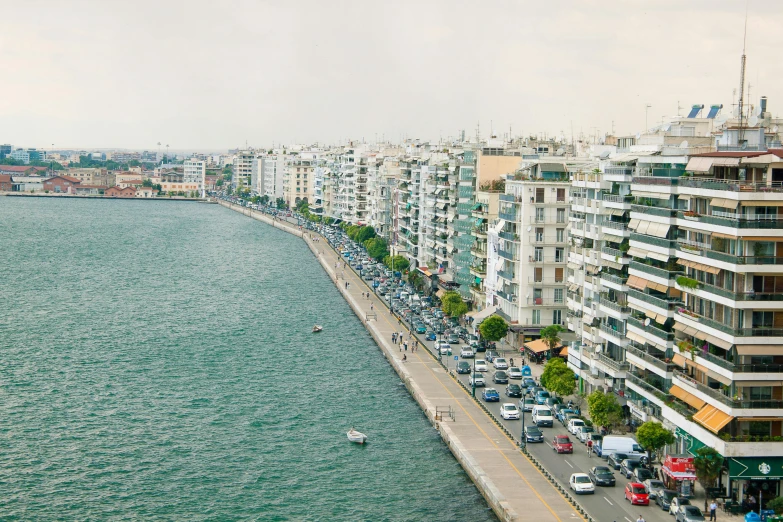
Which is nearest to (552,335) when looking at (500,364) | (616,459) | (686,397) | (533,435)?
(500,364)

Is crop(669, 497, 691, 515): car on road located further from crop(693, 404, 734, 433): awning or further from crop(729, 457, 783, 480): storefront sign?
crop(693, 404, 734, 433): awning

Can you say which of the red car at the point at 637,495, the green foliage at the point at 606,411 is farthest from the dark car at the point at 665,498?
the green foliage at the point at 606,411

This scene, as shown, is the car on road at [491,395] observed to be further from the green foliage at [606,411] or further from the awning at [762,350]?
the awning at [762,350]

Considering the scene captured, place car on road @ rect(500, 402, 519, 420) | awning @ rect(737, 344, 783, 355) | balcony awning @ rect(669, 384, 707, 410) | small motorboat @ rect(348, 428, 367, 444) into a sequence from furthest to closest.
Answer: small motorboat @ rect(348, 428, 367, 444) → car on road @ rect(500, 402, 519, 420) → balcony awning @ rect(669, 384, 707, 410) → awning @ rect(737, 344, 783, 355)

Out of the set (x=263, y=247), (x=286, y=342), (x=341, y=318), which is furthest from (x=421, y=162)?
(x=263, y=247)

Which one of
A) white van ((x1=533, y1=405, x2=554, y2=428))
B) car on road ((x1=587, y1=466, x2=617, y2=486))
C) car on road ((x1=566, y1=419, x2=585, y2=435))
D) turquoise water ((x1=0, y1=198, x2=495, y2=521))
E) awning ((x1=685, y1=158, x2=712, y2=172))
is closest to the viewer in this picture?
car on road ((x1=587, y1=466, x2=617, y2=486))

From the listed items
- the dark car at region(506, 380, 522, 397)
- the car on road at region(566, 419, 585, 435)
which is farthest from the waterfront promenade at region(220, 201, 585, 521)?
the car on road at region(566, 419, 585, 435)
